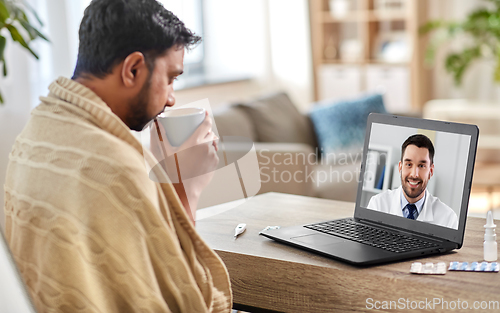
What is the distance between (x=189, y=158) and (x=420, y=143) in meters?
0.47

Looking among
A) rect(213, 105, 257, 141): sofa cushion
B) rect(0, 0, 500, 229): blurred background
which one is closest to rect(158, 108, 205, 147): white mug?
rect(213, 105, 257, 141): sofa cushion

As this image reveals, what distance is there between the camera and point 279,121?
3.21 meters

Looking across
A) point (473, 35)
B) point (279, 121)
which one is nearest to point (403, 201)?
point (279, 121)

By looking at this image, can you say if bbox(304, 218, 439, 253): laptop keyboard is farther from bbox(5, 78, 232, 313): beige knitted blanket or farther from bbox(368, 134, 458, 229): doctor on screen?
bbox(5, 78, 232, 313): beige knitted blanket

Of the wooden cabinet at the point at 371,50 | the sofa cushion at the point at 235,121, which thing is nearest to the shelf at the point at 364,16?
the wooden cabinet at the point at 371,50

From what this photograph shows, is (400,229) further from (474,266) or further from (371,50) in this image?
(371,50)

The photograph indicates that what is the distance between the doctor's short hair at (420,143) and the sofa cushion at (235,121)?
1587 mm

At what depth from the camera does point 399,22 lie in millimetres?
5023

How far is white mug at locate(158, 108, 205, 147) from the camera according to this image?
107 cm

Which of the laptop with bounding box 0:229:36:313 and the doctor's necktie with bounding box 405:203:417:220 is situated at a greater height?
the laptop with bounding box 0:229:36:313

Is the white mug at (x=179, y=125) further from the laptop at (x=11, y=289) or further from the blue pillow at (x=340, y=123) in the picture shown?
the blue pillow at (x=340, y=123)

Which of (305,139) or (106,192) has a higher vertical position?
(106,192)

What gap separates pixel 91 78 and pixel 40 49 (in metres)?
1.94

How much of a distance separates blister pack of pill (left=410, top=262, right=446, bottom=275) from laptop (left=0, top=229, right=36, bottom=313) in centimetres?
61
